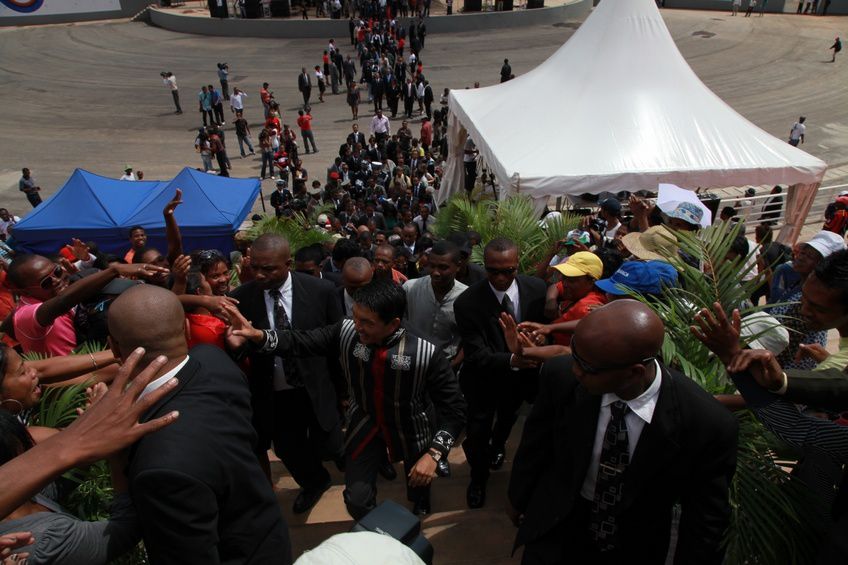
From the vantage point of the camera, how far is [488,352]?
3.86 meters

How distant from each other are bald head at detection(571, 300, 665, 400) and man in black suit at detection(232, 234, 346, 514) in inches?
88.7

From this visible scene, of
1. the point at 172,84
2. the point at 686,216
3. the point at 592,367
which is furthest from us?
the point at 172,84

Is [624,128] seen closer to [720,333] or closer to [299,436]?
[299,436]

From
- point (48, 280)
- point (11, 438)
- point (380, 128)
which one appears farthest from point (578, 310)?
point (380, 128)

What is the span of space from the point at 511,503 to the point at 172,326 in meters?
1.75

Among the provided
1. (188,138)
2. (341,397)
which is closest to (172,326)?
(341,397)

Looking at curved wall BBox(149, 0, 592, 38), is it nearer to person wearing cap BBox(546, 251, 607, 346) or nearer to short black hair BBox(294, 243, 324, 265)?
short black hair BBox(294, 243, 324, 265)

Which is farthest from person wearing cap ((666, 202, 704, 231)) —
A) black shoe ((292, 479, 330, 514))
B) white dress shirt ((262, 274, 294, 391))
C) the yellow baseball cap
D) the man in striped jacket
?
black shoe ((292, 479, 330, 514))

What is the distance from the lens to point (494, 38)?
1384 inches

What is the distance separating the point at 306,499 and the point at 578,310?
7.73ft

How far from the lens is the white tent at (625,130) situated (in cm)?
941

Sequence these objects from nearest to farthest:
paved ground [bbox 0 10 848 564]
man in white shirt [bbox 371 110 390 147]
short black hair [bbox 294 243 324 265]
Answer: short black hair [bbox 294 243 324 265] → man in white shirt [bbox 371 110 390 147] → paved ground [bbox 0 10 848 564]

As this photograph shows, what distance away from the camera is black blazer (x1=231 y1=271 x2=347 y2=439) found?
400 cm

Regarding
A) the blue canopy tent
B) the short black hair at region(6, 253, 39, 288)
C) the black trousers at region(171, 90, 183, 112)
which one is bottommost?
the black trousers at region(171, 90, 183, 112)
